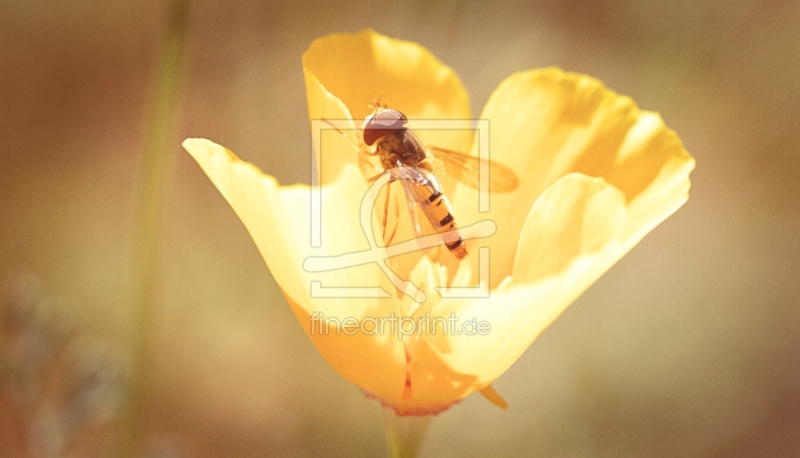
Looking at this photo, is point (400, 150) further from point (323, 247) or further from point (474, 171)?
point (323, 247)

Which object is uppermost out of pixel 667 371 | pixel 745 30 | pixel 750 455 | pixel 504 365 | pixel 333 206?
pixel 745 30

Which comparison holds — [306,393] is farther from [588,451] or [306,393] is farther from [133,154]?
[133,154]

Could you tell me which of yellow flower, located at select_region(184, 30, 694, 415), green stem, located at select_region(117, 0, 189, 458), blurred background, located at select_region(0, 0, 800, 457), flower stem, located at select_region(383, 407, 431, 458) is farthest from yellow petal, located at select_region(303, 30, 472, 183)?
blurred background, located at select_region(0, 0, 800, 457)

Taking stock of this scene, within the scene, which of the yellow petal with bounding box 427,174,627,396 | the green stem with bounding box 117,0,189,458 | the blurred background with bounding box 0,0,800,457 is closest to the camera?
the yellow petal with bounding box 427,174,627,396

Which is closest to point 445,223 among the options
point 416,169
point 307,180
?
point 416,169

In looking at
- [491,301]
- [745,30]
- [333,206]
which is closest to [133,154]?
[333,206]

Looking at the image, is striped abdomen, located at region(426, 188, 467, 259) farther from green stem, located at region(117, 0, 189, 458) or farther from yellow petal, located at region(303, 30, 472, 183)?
green stem, located at region(117, 0, 189, 458)

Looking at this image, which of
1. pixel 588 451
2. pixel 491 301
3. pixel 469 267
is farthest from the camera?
pixel 588 451
